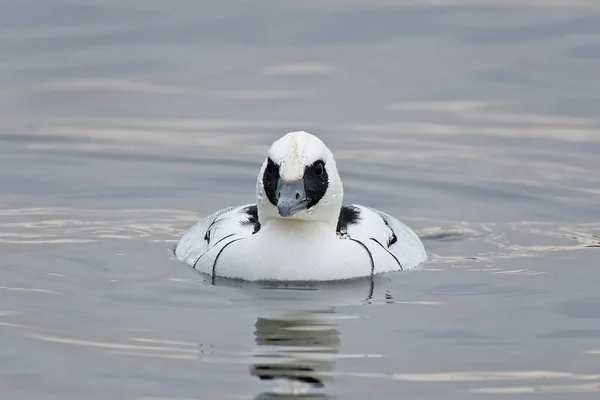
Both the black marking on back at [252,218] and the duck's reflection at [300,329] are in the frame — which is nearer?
the duck's reflection at [300,329]

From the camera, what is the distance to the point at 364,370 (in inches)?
485

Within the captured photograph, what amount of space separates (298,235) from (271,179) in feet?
2.33

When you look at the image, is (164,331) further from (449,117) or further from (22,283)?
(449,117)

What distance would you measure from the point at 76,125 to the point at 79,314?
28.4 ft

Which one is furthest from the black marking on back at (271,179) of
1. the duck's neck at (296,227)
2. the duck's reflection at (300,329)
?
the duck's reflection at (300,329)

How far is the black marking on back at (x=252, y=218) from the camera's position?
15.9m

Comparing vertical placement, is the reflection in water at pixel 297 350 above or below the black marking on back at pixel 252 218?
below

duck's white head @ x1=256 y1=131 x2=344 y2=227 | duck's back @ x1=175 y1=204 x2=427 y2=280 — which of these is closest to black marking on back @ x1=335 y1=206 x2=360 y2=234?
duck's back @ x1=175 y1=204 x2=427 y2=280

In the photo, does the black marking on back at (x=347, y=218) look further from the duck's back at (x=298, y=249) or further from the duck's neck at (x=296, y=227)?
the duck's neck at (x=296, y=227)

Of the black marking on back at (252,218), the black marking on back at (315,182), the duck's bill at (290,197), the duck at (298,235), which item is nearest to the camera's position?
the duck's bill at (290,197)

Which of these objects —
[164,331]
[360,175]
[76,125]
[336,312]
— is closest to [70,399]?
[164,331]

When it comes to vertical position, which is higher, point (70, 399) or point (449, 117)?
point (449, 117)

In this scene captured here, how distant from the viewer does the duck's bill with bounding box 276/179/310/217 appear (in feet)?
47.1

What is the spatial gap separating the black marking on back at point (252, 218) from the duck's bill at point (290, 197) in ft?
4.01
